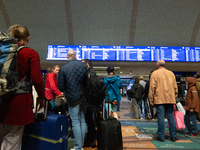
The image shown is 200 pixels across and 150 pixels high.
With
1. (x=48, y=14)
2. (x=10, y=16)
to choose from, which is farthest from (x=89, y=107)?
(x=10, y=16)

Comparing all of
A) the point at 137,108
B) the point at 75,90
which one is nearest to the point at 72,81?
the point at 75,90

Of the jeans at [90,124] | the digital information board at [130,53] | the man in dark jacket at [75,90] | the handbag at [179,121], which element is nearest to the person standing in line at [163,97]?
the handbag at [179,121]

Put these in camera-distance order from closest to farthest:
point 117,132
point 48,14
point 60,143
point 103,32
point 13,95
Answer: point 13,95 → point 60,143 → point 117,132 → point 48,14 → point 103,32

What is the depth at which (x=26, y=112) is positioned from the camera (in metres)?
1.26

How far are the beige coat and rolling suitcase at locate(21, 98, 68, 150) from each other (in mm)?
2165

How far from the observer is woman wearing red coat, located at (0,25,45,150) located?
3.95 ft

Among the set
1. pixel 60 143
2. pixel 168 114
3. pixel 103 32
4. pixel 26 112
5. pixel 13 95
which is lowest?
pixel 168 114

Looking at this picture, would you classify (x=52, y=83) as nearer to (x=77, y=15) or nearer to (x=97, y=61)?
(x=97, y=61)

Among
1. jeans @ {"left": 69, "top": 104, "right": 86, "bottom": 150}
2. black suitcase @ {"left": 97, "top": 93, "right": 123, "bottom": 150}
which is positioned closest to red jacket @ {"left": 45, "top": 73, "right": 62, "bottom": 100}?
jeans @ {"left": 69, "top": 104, "right": 86, "bottom": 150}

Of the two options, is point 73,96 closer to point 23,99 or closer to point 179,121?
point 23,99

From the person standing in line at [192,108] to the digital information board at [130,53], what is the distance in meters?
2.78

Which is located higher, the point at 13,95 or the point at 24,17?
the point at 24,17

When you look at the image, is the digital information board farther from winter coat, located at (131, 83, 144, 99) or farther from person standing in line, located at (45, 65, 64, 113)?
person standing in line, located at (45, 65, 64, 113)

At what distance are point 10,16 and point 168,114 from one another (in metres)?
7.11
